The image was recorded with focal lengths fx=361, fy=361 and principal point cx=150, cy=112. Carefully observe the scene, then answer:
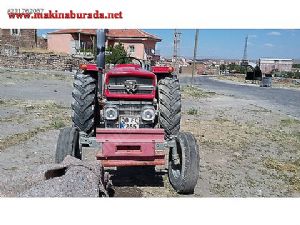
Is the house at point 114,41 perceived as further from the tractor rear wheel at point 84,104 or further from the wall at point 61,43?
the tractor rear wheel at point 84,104

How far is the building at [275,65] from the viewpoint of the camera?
33.2m

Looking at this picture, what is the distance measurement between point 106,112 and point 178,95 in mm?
1007

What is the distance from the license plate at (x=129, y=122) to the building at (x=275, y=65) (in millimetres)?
29205

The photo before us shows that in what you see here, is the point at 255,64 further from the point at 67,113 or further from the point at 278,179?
the point at 278,179

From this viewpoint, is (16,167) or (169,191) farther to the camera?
(16,167)

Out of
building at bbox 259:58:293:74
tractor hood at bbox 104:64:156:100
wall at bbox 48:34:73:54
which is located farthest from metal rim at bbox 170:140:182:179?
wall at bbox 48:34:73:54

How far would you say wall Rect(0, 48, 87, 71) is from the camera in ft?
87.7

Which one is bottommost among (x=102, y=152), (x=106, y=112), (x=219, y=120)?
(x=219, y=120)

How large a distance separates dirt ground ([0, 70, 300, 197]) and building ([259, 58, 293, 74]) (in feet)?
77.1

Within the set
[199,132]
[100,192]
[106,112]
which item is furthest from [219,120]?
[100,192]

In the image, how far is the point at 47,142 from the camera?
21.0ft

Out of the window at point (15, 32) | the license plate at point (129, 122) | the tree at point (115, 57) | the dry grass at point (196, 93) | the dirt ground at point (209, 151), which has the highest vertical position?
the window at point (15, 32)

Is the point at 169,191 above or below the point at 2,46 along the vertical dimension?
below

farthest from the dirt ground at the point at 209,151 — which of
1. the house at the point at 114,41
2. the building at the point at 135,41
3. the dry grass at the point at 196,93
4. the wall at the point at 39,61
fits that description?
the building at the point at 135,41
